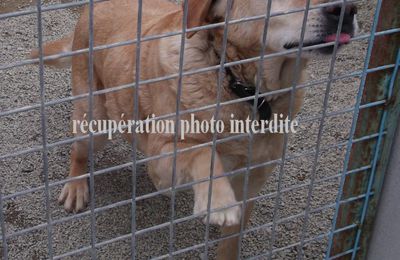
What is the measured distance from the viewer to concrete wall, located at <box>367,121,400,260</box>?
2.58 m

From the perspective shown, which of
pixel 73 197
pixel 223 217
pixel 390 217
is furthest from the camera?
pixel 73 197

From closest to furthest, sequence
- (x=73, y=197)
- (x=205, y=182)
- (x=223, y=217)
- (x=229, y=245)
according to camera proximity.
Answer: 1. (x=223, y=217)
2. (x=205, y=182)
3. (x=229, y=245)
4. (x=73, y=197)

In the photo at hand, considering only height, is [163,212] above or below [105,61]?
below

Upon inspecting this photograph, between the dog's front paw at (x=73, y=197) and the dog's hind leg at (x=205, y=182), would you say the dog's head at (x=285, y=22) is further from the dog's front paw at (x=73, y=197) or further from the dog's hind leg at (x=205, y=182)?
the dog's front paw at (x=73, y=197)

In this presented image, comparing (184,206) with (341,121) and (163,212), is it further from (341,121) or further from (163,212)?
(341,121)

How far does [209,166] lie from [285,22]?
0.56m

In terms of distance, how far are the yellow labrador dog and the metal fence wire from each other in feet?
0.10

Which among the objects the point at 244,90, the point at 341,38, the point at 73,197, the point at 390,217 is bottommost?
the point at 73,197

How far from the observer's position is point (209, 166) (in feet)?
7.80

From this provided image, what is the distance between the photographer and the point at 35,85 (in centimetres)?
416

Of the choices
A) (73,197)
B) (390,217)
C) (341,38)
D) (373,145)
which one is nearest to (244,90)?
(341,38)

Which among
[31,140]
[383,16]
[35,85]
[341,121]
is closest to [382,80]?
[383,16]

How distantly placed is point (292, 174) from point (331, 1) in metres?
1.58

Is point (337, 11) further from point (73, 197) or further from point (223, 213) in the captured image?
point (73, 197)
